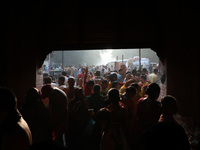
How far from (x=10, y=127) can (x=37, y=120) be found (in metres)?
1.38

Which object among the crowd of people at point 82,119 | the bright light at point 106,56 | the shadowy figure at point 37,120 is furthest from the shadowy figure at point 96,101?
the bright light at point 106,56

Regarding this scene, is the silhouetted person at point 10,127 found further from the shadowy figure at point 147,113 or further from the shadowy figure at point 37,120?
the shadowy figure at point 147,113

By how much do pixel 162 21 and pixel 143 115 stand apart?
2.49m

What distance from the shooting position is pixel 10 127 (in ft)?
5.59

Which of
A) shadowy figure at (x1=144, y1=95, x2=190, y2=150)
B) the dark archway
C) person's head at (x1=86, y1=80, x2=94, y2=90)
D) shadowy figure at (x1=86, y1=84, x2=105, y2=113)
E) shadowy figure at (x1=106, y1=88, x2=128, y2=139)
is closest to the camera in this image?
shadowy figure at (x1=144, y1=95, x2=190, y2=150)

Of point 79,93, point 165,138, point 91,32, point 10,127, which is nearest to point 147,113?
point 79,93

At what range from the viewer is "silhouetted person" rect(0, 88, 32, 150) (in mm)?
1650

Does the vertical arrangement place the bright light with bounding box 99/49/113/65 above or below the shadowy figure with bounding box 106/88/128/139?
above

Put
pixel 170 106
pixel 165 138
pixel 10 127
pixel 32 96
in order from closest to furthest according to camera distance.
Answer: pixel 165 138, pixel 10 127, pixel 170 106, pixel 32 96

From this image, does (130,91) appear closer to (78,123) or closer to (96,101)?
(96,101)

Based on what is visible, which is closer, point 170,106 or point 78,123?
point 170,106

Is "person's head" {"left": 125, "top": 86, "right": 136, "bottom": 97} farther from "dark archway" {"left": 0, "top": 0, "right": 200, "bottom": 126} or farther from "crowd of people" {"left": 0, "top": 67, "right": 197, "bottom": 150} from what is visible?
"dark archway" {"left": 0, "top": 0, "right": 200, "bottom": 126}

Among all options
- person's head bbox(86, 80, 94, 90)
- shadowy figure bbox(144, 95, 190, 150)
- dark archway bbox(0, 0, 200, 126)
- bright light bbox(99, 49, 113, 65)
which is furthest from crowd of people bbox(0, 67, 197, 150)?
bright light bbox(99, 49, 113, 65)

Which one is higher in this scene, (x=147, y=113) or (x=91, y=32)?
(x=91, y=32)
